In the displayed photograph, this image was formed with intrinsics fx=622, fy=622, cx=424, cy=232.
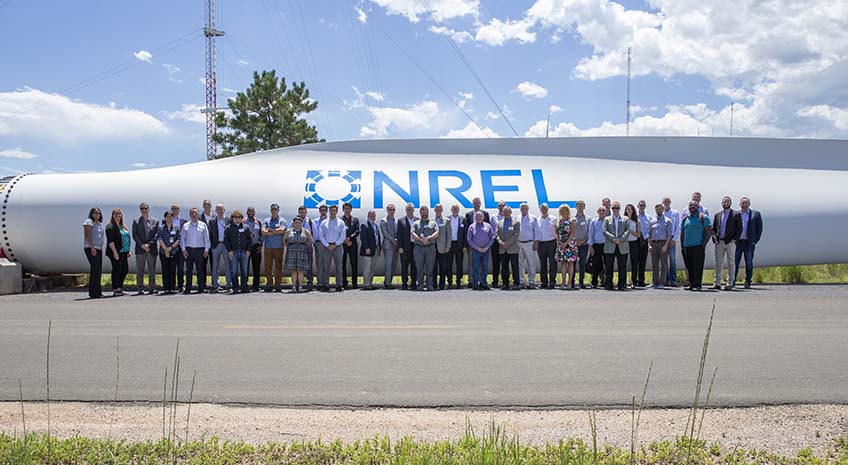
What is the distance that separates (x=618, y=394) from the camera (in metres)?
4.98

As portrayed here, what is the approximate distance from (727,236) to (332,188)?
843cm

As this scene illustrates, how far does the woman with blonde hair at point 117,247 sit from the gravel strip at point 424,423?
7753mm

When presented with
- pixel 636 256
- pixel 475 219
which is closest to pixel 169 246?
pixel 475 219

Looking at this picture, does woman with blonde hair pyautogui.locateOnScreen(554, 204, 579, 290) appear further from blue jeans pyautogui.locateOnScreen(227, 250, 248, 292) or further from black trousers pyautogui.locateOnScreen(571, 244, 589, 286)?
blue jeans pyautogui.locateOnScreen(227, 250, 248, 292)

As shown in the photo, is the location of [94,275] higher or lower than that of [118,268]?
lower

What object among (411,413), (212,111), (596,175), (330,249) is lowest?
(411,413)

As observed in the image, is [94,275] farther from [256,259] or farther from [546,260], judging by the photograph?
[546,260]

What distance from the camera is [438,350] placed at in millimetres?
6543

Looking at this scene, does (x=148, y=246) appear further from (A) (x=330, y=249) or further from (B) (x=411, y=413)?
(B) (x=411, y=413)

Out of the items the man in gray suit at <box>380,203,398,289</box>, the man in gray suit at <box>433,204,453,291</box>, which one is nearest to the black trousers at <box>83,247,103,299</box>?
the man in gray suit at <box>380,203,398,289</box>

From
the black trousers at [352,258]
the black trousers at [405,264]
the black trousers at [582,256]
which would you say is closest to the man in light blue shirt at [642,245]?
the black trousers at [582,256]

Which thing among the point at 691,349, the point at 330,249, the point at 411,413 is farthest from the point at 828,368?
the point at 330,249

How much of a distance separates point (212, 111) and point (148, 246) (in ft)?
108

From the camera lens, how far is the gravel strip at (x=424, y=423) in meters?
4.02
